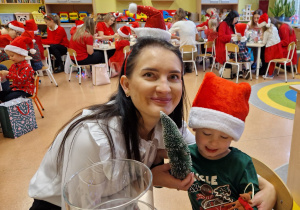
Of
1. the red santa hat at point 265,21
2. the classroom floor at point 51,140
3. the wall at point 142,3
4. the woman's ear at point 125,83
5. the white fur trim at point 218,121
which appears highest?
the wall at point 142,3

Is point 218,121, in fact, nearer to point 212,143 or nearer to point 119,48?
point 212,143

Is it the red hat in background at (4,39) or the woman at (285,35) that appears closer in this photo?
the red hat in background at (4,39)

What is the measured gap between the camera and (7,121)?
2.95 m

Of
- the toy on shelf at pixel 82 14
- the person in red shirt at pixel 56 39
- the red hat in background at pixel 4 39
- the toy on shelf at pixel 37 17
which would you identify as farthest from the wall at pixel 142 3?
the red hat in background at pixel 4 39

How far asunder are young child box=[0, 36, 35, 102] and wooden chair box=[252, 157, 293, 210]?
3.15 meters

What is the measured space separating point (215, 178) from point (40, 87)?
4.95 metres

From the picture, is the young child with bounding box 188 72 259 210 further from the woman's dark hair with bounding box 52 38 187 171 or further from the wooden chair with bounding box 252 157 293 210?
the woman's dark hair with bounding box 52 38 187 171

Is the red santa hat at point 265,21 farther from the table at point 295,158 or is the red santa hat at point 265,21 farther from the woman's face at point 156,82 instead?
the woman's face at point 156,82

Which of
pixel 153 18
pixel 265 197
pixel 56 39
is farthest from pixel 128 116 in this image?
pixel 56 39

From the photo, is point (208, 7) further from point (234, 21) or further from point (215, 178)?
point (215, 178)

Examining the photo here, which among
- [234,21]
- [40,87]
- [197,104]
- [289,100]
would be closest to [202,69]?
[234,21]

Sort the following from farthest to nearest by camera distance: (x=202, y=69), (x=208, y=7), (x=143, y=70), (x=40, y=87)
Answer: (x=208, y=7)
(x=202, y=69)
(x=40, y=87)
(x=143, y=70)

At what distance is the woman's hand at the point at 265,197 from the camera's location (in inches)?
33.4

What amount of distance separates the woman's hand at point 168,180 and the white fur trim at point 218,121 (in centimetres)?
22
